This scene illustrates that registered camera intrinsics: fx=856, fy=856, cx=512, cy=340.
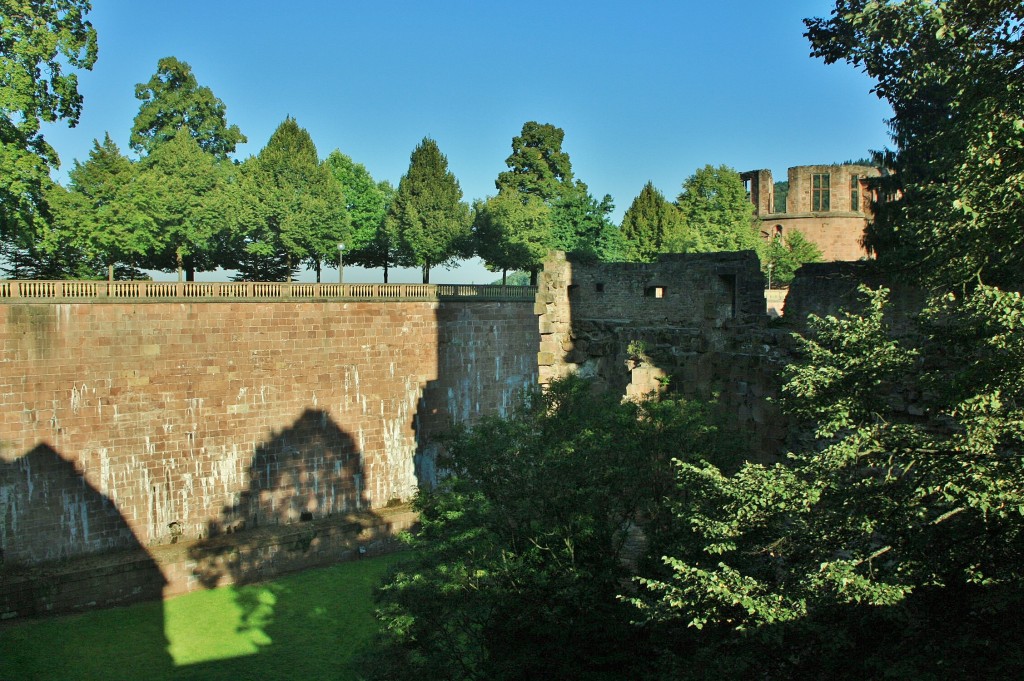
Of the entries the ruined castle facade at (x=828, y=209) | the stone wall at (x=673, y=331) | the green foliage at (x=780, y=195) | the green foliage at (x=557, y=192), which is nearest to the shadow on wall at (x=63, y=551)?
the stone wall at (x=673, y=331)

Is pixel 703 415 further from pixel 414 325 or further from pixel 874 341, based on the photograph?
pixel 414 325

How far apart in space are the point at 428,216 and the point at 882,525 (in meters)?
35.1

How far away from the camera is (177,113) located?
118 feet

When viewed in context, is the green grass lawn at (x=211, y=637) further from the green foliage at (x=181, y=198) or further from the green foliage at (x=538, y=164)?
the green foliage at (x=538, y=164)

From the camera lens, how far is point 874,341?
25.0 feet

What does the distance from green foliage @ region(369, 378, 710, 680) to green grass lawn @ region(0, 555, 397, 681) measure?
6.42 metres

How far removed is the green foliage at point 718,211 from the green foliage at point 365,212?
49.4ft

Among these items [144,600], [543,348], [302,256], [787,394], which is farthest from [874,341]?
[302,256]

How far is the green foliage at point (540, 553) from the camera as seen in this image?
10.8 metres

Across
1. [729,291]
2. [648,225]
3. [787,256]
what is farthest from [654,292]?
[787,256]

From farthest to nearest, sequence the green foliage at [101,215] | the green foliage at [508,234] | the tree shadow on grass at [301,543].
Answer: the green foliage at [508,234]
the green foliage at [101,215]
the tree shadow on grass at [301,543]

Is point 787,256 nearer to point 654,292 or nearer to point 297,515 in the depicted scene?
point 654,292

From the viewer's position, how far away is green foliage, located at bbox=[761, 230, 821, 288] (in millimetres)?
47812

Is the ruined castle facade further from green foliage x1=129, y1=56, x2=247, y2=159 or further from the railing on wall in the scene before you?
green foliage x1=129, y1=56, x2=247, y2=159
